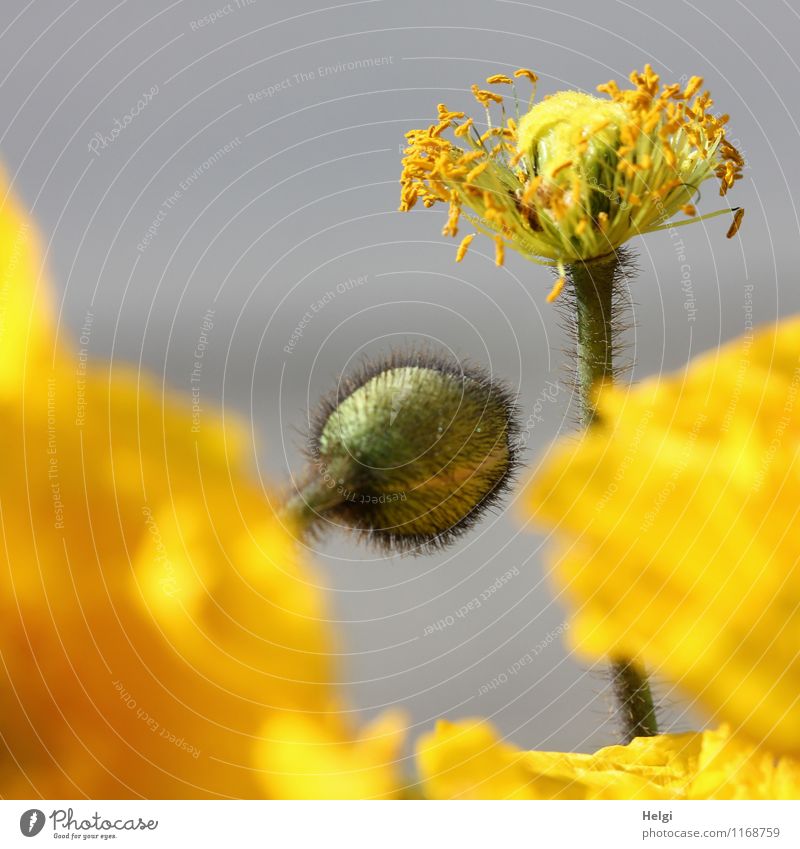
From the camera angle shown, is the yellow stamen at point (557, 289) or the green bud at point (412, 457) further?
the yellow stamen at point (557, 289)

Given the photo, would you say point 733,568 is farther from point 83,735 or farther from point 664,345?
point 83,735

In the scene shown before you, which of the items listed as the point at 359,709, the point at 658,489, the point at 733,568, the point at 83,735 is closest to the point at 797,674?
the point at 733,568

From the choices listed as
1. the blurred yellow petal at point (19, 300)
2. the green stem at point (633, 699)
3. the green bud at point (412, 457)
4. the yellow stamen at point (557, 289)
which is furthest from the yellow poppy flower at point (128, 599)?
the yellow stamen at point (557, 289)

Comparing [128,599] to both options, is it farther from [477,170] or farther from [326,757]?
[477,170]

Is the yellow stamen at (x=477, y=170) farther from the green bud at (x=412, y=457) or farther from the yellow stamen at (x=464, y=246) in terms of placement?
the green bud at (x=412, y=457)

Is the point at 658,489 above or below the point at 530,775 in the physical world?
above
